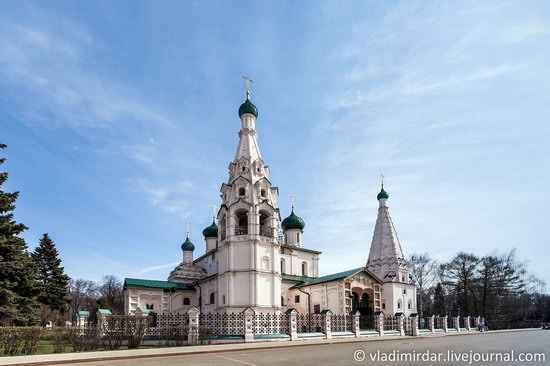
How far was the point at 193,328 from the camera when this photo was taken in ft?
74.0

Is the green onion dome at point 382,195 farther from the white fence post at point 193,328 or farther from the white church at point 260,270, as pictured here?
the white fence post at point 193,328

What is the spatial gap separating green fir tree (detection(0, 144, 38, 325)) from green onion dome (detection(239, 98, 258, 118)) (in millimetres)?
19156

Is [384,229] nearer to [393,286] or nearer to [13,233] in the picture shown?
[393,286]

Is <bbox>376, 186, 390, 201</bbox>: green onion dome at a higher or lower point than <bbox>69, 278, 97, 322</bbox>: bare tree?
higher

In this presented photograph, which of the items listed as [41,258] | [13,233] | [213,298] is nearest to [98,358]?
[13,233]

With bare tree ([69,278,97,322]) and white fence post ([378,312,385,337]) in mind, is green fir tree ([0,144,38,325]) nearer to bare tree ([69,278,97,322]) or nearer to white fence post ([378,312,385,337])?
white fence post ([378,312,385,337])

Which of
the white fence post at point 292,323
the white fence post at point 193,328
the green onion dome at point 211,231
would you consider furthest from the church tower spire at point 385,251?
the white fence post at point 193,328

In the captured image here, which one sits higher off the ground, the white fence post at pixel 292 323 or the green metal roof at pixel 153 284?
the green metal roof at pixel 153 284

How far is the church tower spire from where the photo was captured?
4088 cm

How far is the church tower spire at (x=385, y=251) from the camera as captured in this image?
1609 inches

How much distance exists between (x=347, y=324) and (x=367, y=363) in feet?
58.7

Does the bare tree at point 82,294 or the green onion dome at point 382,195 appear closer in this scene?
the green onion dome at point 382,195

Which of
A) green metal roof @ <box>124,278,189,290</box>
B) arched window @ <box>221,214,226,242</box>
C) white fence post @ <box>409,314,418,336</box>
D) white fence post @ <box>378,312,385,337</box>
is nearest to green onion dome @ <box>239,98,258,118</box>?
arched window @ <box>221,214,226,242</box>

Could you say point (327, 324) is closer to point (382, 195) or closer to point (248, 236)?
point (248, 236)
